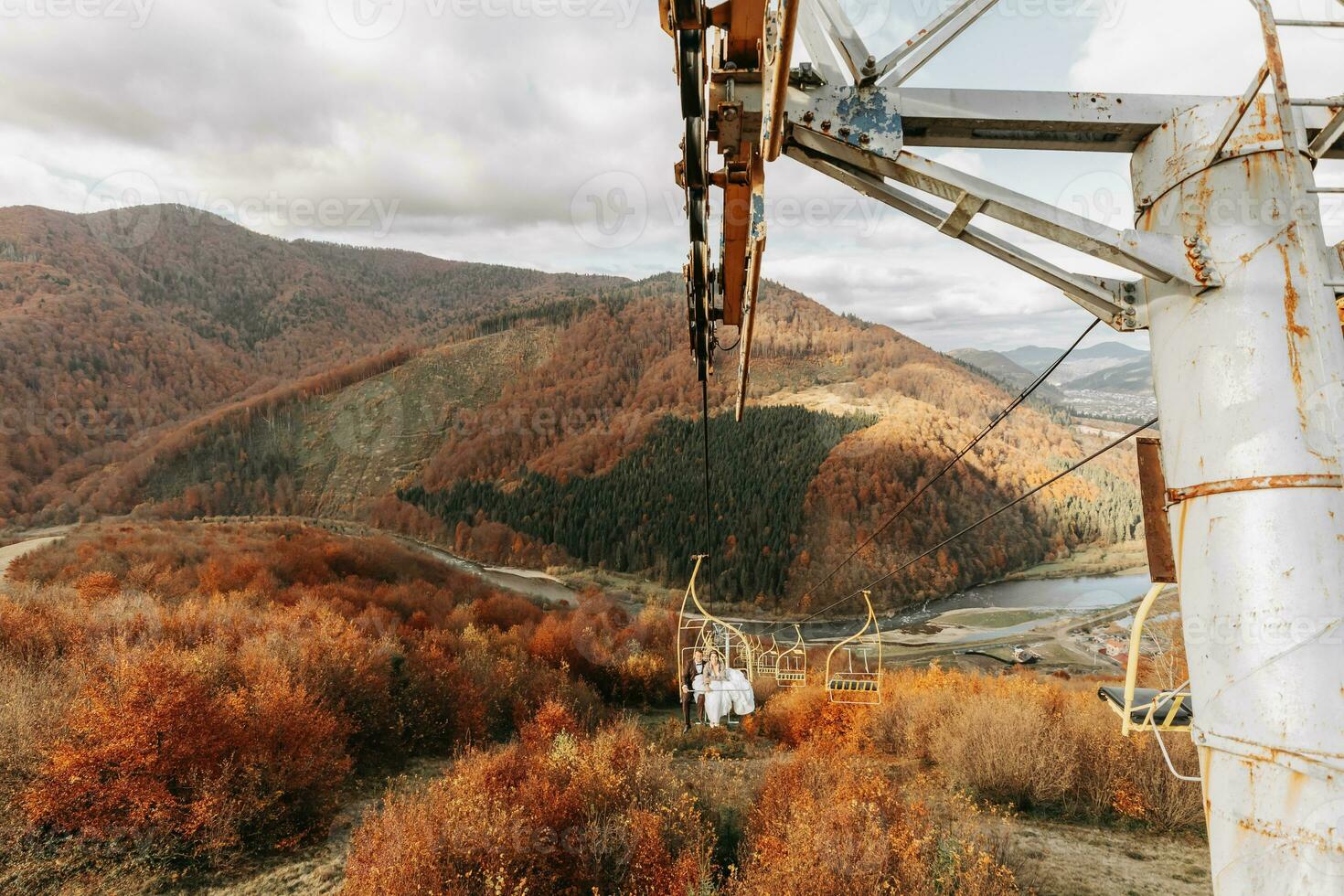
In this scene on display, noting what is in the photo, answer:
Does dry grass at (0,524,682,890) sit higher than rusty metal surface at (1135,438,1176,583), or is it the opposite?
rusty metal surface at (1135,438,1176,583)

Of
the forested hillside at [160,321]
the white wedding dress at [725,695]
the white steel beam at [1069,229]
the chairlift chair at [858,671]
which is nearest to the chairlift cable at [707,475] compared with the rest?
the white wedding dress at [725,695]

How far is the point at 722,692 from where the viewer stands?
1217 cm

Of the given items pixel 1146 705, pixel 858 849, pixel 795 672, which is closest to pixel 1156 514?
pixel 1146 705

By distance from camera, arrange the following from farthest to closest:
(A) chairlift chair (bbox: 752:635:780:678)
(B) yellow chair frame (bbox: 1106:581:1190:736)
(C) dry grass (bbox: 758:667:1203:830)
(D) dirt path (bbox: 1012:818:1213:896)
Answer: (A) chairlift chair (bbox: 752:635:780:678)
(C) dry grass (bbox: 758:667:1203:830)
(D) dirt path (bbox: 1012:818:1213:896)
(B) yellow chair frame (bbox: 1106:581:1190:736)

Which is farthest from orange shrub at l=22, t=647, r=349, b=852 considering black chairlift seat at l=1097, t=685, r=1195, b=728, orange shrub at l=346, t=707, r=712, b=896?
black chairlift seat at l=1097, t=685, r=1195, b=728

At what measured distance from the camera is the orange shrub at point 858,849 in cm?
803

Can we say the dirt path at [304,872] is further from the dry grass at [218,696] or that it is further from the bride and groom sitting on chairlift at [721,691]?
the bride and groom sitting on chairlift at [721,691]

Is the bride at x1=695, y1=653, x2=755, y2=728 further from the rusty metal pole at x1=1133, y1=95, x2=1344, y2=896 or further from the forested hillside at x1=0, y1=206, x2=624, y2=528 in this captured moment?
the forested hillside at x1=0, y1=206, x2=624, y2=528

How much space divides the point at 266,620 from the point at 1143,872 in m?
19.1

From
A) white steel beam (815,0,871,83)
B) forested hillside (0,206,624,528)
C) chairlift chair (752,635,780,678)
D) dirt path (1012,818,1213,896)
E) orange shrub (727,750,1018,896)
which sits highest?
forested hillside (0,206,624,528)

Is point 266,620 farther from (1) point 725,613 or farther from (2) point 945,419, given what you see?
(2) point 945,419

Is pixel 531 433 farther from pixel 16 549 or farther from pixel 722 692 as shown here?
pixel 722 692

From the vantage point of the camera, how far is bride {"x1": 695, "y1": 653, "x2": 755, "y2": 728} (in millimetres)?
12023

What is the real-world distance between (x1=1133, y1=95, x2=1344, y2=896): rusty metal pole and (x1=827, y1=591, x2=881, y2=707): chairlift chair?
24.6ft
